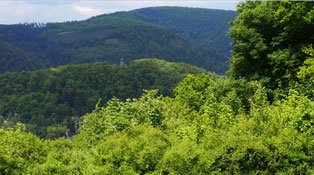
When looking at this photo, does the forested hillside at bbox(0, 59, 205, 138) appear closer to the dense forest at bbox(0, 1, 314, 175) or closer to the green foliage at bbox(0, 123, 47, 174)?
the green foliage at bbox(0, 123, 47, 174)

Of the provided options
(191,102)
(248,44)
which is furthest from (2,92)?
(248,44)

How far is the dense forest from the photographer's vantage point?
1242 cm

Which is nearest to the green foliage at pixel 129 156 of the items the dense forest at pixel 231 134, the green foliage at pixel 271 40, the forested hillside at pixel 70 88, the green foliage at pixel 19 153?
the dense forest at pixel 231 134

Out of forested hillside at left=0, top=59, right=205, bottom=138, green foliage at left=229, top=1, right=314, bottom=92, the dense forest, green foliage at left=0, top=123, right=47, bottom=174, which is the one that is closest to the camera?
the dense forest

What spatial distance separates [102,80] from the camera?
559ft

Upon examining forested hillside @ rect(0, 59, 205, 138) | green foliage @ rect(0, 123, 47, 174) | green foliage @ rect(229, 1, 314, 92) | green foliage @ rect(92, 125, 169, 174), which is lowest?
forested hillside @ rect(0, 59, 205, 138)

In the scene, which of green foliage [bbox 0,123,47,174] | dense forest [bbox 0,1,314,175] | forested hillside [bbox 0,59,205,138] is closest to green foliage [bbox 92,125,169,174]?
dense forest [bbox 0,1,314,175]

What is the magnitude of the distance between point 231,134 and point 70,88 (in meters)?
157

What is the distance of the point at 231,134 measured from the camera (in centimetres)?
1325

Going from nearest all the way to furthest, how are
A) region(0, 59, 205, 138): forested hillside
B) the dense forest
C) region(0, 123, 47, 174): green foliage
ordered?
the dense forest → region(0, 123, 47, 174): green foliage → region(0, 59, 205, 138): forested hillside

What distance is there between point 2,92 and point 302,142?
548 ft

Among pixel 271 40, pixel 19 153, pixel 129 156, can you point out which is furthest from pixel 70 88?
pixel 129 156

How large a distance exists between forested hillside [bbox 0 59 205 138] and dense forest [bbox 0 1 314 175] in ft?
388

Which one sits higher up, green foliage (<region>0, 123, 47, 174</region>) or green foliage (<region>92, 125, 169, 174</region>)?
green foliage (<region>92, 125, 169, 174</region>)
